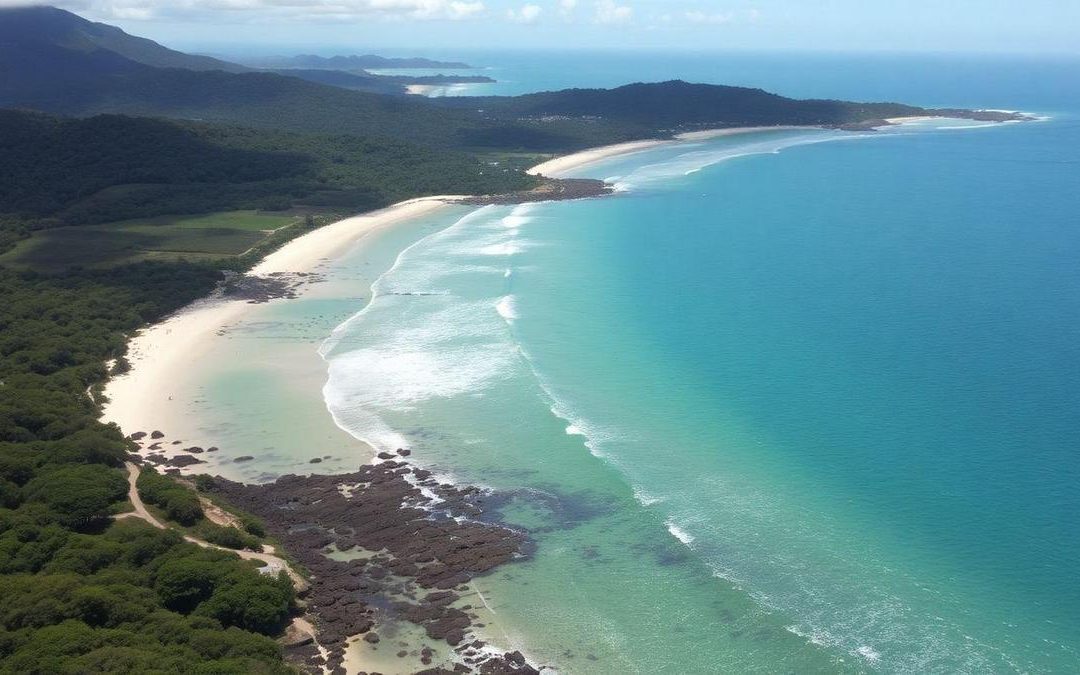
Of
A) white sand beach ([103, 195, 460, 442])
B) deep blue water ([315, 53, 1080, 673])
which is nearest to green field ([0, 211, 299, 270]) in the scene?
white sand beach ([103, 195, 460, 442])

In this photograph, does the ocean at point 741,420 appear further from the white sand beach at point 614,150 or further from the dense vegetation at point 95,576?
the white sand beach at point 614,150

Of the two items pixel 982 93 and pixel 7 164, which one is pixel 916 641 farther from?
pixel 982 93

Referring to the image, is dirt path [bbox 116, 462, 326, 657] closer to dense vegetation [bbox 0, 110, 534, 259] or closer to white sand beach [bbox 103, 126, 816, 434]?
white sand beach [bbox 103, 126, 816, 434]

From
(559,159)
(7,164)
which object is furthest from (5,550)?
(559,159)

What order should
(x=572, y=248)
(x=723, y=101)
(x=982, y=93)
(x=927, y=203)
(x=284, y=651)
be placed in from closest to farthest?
(x=284, y=651), (x=572, y=248), (x=927, y=203), (x=723, y=101), (x=982, y=93)

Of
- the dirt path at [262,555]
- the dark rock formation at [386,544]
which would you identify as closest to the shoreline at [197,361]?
the dark rock formation at [386,544]

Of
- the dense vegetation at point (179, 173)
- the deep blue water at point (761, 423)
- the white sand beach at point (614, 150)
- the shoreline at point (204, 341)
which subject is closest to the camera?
the deep blue water at point (761, 423)
